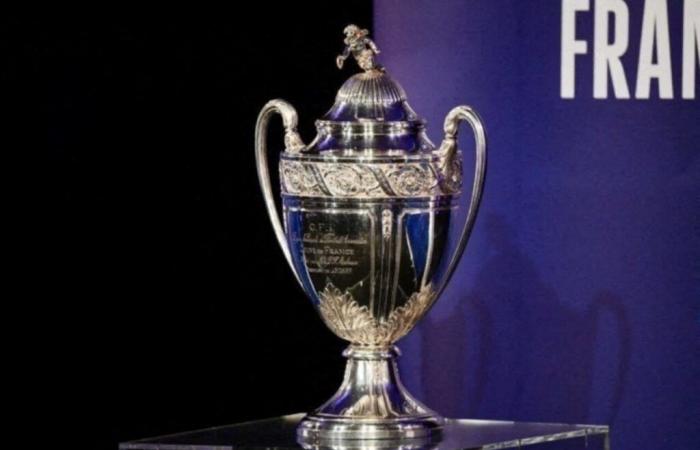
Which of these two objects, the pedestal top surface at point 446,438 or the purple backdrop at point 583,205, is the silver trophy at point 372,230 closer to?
the pedestal top surface at point 446,438

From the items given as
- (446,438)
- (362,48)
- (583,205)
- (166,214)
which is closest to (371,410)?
(446,438)

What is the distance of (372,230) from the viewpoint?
224 cm

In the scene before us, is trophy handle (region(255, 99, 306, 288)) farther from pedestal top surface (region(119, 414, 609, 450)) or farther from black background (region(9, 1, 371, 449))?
black background (region(9, 1, 371, 449))

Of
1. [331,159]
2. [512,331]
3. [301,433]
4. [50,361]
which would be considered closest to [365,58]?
[331,159]

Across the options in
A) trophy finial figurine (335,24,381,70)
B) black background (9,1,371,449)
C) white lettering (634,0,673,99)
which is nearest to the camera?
trophy finial figurine (335,24,381,70)

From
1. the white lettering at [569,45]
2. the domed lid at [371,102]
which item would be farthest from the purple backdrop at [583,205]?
the domed lid at [371,102]

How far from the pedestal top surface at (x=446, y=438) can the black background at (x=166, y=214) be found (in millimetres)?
318

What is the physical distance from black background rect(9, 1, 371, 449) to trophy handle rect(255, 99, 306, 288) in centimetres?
34

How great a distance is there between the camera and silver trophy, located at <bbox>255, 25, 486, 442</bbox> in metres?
2.24

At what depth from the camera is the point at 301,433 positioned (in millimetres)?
2320

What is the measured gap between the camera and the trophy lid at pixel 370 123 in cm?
227

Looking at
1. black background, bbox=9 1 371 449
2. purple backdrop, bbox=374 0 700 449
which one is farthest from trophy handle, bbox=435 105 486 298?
purple backdrop, bbox=374 0 700 449

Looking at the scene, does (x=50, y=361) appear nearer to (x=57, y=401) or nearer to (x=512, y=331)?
(x=57, y=401)

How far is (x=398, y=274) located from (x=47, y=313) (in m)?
0.58
